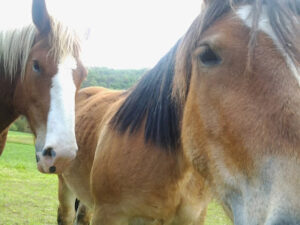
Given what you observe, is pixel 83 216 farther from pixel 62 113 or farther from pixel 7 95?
pixel 62 113

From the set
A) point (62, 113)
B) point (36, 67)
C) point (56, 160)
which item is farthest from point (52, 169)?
point (36, 67)

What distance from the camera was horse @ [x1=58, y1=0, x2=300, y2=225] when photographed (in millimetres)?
1398

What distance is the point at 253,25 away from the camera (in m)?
1.63

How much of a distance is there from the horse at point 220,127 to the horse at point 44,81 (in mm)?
639

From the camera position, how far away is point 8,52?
328cm

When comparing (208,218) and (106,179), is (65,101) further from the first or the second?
(208,218)

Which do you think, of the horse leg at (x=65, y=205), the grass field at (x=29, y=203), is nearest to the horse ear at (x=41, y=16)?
the horse leg at (x=65, y=205)

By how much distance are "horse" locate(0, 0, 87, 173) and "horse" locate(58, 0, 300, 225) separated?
639 mm

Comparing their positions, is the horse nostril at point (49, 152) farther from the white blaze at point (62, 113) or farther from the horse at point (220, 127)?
the horse at point (220, 127)

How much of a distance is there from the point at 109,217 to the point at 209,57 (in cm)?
192

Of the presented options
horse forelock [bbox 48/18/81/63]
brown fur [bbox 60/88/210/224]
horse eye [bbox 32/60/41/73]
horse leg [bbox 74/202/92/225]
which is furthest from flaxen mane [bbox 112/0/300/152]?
horse leg [bbox 74/202/92/225]

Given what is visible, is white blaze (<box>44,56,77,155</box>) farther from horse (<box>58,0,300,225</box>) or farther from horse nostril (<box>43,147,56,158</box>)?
horse (<box>58,0,300,225</box>)

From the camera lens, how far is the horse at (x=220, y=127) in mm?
1398

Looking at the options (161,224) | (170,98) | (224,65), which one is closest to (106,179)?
(161,224)
